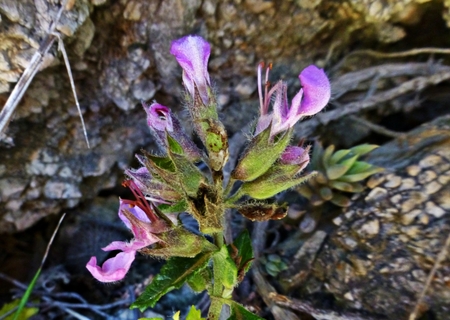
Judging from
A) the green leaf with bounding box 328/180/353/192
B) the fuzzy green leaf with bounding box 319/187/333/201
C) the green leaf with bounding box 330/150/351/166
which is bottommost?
the fuzzy green leaf with bounding box 319/187/333/201

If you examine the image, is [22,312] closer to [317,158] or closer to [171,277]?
[171,277]

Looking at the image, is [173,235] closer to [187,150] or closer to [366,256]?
[187,150]

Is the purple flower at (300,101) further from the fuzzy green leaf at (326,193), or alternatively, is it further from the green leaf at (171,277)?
the fuzzy green leaf at (326,193)

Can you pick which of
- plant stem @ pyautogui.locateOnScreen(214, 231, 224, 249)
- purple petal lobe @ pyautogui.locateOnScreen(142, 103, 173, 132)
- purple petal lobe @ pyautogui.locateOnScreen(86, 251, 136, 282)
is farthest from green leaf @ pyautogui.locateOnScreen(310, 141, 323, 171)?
purple petal lobe @ pyautogui.locateOnScreen(86, 251, 136, 282)

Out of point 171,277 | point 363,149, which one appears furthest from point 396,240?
point 171,277

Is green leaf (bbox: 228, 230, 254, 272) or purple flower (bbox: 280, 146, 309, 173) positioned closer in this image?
purple flower (bbox: 280, 146, 309, 173)

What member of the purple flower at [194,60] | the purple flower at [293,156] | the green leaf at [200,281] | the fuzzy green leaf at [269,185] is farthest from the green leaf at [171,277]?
the purple flower at [194,60]

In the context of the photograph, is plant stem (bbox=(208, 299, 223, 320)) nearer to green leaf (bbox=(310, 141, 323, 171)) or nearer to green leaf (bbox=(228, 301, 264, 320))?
green leaf (bbox=(228, 301, 264, 320))
